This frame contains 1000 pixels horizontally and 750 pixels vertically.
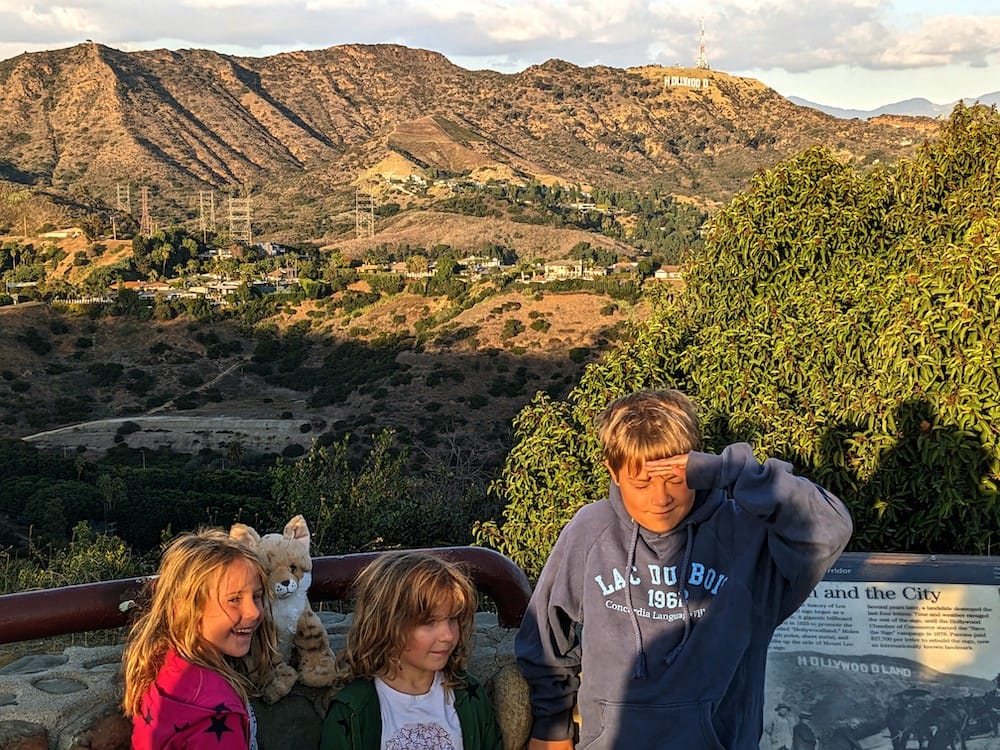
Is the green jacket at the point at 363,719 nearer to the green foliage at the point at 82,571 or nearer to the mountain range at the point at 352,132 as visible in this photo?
the green foliage at the point at 82,571

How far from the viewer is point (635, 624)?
1.97 meters

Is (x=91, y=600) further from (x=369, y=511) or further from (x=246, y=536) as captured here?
(x=369, y=511)

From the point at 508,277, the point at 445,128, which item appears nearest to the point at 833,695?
the point at 508,277

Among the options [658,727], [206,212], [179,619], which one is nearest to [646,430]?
[658,727]

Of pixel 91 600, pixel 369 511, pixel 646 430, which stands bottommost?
pixel 369 511

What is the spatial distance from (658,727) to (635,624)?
0.20 meters

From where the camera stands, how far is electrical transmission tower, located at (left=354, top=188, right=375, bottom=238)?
66062mm

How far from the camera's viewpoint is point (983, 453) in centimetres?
367

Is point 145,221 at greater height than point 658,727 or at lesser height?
lesser

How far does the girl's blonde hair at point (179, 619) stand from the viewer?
183cm

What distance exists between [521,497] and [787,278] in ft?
5.93

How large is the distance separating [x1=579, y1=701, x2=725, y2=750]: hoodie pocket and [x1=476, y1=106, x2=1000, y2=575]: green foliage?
6.95ft

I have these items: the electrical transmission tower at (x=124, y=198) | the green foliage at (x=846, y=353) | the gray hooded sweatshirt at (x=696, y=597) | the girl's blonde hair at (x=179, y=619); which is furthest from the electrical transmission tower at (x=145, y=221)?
the gray hooded sweatshirt at (x=696, y=597)

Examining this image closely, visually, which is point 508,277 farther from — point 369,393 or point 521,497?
point 521,497
